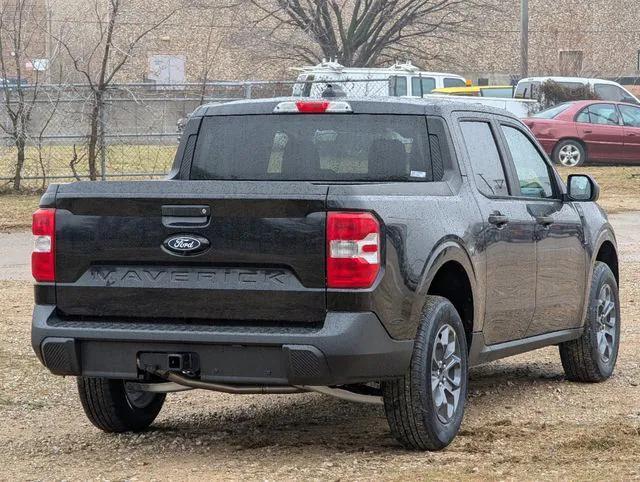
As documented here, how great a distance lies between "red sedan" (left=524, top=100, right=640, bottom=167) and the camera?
27.6 metres

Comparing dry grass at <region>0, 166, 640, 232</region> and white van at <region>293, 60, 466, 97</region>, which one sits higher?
white van at <region>293, 60, 466, 97</region>

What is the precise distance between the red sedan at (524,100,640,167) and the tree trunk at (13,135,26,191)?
1047 cm

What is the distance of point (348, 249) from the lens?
5.91 meters

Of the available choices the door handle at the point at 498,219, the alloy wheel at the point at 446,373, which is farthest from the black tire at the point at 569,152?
the alloy wheel at the point at 446,373

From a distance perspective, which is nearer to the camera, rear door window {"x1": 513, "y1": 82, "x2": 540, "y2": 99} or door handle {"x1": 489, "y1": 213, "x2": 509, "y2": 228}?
door handle {"x1": 489, "y1": 213, "x2": 509, "y2": 228}

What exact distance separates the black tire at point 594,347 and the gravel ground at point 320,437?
0.09 metres

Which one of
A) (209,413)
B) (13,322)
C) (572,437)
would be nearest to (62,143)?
(13,322)

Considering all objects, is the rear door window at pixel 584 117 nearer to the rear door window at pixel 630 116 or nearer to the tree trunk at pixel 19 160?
the rear door window at pixel 630 116

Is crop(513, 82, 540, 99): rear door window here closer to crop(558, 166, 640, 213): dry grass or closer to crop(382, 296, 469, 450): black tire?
crop(558, 166, 640, 213): dry grass

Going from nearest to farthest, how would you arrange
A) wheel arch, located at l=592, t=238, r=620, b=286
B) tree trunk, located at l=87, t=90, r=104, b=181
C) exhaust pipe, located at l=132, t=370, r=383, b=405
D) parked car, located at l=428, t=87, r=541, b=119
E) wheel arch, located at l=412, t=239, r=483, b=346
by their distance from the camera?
exhaust pipe, located at l=132, t=370, r=383, b=405 < wheel arch, located at l=412, t=239, r=483, b=346 < wheel arch, located at l=592, t=238, r=620, b=286 < tree trunk, located at l=87, t=90, r=104, b=181 < parked car, located at l=428, t=87, r=541, b=119

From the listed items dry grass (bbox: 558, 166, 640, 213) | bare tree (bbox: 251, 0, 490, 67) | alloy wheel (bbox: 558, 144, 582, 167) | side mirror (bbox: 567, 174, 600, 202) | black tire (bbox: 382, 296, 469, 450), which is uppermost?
bare tree (bbox: 251, 0, 490, 67)

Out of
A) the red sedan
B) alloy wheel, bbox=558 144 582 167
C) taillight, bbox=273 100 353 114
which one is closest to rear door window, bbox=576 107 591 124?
the red sedan

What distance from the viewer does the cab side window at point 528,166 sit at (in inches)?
316

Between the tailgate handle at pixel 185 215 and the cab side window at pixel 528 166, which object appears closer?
the tailgate handle at pixel 185 215
